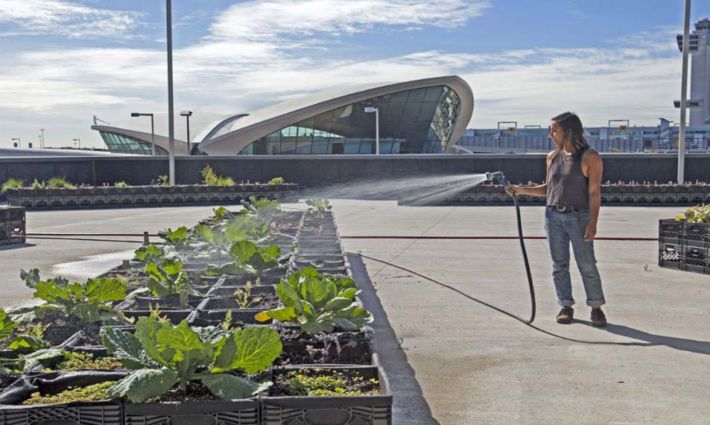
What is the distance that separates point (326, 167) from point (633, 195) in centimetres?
1219

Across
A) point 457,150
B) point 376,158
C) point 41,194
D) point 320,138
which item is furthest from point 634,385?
point 457,150

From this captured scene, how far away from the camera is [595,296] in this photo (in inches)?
303

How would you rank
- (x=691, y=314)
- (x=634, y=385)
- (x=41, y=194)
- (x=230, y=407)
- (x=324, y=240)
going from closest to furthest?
1. (x=230, y=407)
2. (x=634, y=385)
3. (x=691, y=314)
4. (x=324, y=240)
5. (x=41, y=194)

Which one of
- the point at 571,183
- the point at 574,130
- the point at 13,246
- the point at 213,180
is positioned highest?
the point at 574,130

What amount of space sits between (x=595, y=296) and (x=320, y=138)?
190ft

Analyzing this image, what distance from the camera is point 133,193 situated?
28.8 metres

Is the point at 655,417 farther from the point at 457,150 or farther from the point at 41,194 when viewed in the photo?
the point at 457,150

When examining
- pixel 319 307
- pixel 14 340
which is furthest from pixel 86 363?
pixel 319 307

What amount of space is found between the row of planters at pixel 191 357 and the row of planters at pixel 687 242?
551 cm

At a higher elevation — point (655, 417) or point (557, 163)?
point (557, 163)

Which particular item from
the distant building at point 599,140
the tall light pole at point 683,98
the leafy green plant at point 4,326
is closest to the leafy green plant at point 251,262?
the leafy green plant at point 4,326

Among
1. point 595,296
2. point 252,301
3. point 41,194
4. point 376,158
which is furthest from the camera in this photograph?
point 376,158

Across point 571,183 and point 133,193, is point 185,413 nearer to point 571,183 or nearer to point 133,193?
point 571,183

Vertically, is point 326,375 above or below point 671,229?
below
